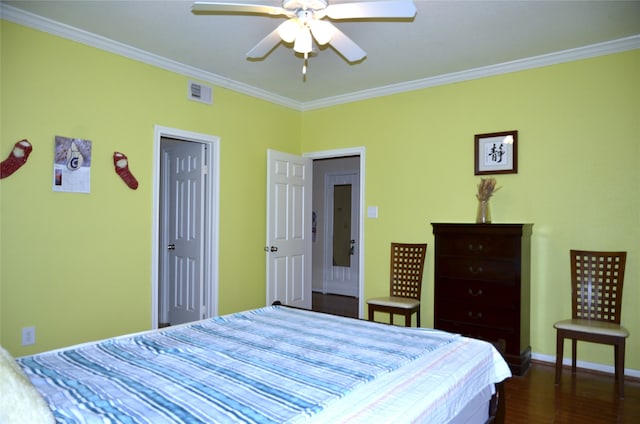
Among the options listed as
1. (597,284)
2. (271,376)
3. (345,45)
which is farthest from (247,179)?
(597,284)

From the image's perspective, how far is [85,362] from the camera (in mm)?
1584

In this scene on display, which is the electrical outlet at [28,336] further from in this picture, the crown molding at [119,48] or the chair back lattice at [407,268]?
the chair back lattice at [407,268]

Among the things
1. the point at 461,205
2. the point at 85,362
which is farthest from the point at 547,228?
the point at 85,362

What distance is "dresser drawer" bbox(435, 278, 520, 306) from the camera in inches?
129

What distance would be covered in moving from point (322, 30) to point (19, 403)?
86.4 inches

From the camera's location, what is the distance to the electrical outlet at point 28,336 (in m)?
2.87

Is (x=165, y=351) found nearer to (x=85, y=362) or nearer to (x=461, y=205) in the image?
(x=85, y=362)

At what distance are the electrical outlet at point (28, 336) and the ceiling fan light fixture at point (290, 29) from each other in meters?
2.66

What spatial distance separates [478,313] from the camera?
11.2ft

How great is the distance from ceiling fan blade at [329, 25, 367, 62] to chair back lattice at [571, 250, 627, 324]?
7.70ft

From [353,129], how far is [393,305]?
2.07 m

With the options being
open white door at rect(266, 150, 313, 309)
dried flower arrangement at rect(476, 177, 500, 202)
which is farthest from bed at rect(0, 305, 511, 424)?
open white door at rect(266, 150, 313, 309)

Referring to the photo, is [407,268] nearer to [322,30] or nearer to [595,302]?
[595,302]

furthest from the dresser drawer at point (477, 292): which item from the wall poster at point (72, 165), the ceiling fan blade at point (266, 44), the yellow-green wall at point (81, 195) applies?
the wall poster at point (72, 165)
